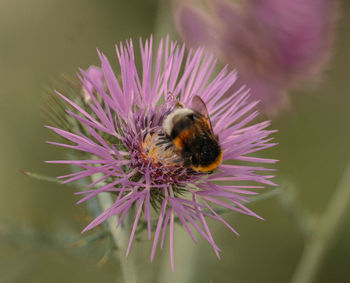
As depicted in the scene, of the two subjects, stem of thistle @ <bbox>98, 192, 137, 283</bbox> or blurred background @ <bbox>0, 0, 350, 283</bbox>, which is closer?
stem of thistle @ <bbox>98, 192, 137, 283</bbox>

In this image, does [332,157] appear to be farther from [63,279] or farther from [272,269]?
[63,279]

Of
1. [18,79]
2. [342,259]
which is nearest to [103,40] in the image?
[18,79]

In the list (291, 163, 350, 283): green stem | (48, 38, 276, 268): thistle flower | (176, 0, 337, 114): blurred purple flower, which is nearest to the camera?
(48, 38, 276, 268): thistle flower

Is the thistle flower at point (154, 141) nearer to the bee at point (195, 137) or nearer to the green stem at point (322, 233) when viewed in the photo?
the bee at point (195, 137)

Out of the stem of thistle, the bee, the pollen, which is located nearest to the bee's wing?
the bee

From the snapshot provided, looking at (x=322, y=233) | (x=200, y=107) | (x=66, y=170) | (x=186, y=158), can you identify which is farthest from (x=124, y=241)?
(x=66, y=170)

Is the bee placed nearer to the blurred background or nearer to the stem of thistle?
the stem of thistle
